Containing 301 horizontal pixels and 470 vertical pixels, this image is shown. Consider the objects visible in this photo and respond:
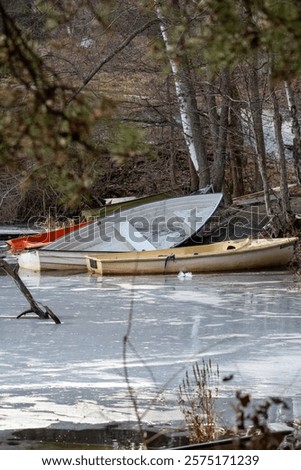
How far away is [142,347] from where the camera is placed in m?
11.2

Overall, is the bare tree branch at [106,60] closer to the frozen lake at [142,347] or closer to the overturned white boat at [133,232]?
the frozen lake at [142,347]

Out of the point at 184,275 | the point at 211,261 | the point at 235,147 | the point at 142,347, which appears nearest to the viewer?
the point at 142,347

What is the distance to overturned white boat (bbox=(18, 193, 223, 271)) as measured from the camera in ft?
68.8

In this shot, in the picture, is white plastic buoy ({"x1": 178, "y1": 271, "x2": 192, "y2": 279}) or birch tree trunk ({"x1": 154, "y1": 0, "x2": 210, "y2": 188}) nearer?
white plastic buoy ({"x1": 178, "y1": 271, "x2": 192, "y2": 279})

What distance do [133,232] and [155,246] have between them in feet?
1.85

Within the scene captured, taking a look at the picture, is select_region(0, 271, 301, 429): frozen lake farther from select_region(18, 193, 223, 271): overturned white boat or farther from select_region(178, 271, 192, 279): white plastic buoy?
select_region(18, 193, 223, 271): overturned white boat

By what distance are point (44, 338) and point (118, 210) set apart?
11.5m

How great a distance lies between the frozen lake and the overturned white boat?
9.52 feet

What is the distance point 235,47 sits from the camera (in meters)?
7.71

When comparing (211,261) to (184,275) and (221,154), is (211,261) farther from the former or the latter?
(221,154)

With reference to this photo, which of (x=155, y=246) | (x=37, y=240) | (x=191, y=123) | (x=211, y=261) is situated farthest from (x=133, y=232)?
(x=191, y=123)

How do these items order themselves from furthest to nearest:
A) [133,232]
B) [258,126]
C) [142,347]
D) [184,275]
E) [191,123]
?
1. [191,123]
2. [133,232]
3. [258,126]
4. [184,275]
5. [142,347]

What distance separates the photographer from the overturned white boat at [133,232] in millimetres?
20969

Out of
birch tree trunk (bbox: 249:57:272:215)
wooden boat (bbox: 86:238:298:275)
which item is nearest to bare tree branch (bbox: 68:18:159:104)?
wooden boat (bbox: 86:238:298:275)
